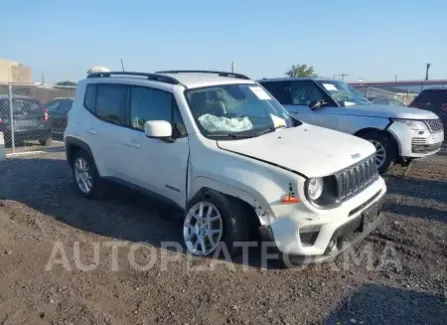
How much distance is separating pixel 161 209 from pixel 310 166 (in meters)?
2.02

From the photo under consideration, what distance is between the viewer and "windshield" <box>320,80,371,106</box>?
8.01 metres

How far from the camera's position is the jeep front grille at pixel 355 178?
3.86 metres

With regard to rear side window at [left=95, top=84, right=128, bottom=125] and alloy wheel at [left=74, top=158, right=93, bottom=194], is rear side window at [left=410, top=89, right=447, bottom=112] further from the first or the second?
alloy wheel at [left=74, top=158, right=93, bottom=194]

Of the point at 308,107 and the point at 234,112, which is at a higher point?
the point at 234,112

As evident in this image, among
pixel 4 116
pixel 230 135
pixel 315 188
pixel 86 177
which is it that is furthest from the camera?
pixel 4 116

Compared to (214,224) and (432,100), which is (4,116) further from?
(432,100)

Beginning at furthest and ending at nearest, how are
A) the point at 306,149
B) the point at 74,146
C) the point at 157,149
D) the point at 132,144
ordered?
the point at 74,146 < the point at 132,144 < the point at 157,149 < the point at 306,149

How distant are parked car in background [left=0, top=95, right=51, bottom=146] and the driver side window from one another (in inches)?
286

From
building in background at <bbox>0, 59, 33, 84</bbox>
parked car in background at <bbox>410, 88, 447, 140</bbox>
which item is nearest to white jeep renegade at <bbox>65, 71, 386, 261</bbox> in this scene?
parked car in background at <bbox>410, 88, 447, 140</bbox>

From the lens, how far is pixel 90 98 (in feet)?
19.7

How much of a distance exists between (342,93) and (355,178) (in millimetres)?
4501

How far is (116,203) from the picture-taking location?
597 cm

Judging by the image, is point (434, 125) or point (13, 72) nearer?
point (434, 125)

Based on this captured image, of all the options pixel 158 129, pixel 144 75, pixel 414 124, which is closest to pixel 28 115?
pixel 144 75
